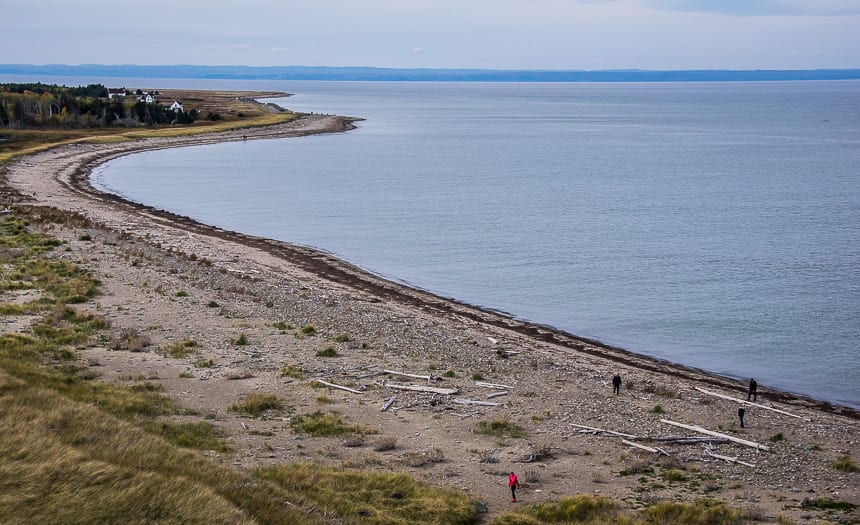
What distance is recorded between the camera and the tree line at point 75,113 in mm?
97688

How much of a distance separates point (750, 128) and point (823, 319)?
388 ft

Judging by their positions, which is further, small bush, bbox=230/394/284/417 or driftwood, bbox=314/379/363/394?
driftwood, bbox=314/379/363/394

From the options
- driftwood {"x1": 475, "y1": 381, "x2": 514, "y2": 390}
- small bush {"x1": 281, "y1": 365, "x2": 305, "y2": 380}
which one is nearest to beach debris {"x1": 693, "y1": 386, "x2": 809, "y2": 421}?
driftwood {"x1": 475, "y1": 381, "x2": 514, "y2": 390}

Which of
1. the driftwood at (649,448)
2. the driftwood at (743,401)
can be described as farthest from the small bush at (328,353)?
the driftwood at (743,401)

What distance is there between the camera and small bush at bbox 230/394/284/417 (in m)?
17.3

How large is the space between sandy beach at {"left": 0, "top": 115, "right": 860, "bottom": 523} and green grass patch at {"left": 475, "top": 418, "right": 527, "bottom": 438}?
0.42 feet

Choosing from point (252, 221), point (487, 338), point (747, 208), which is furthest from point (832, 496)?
point (747, 208)

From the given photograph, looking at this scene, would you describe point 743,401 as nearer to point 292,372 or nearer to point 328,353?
point 328,353

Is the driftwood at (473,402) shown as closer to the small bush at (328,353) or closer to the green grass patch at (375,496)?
the small bush at (328,353)

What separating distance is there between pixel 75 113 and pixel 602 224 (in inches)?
3030

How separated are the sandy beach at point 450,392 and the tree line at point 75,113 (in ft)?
237

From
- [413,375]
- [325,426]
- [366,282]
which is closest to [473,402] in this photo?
[413,375]

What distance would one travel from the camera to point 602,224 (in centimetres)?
5244

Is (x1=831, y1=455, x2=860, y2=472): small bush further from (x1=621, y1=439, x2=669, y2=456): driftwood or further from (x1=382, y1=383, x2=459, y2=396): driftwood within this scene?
(x1=382, y1=383, x2=459, y2=396): driftwood
